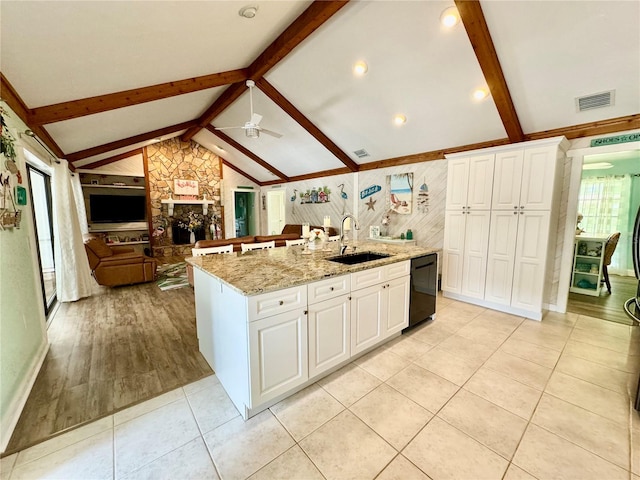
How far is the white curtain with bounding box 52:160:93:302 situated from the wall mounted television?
2986mm

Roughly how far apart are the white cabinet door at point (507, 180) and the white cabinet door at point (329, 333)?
2.71 metres

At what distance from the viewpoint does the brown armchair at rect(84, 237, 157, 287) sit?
180 inches

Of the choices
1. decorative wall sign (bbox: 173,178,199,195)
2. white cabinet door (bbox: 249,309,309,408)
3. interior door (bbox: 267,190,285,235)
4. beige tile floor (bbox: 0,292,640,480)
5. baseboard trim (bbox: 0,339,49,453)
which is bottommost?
beige tile floor (bbox: 0,292,640,480)

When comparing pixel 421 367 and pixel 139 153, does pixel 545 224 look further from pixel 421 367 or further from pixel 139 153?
pixel 139 153

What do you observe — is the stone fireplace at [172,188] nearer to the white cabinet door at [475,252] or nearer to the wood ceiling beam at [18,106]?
the wood ceiling beam at [18,106]

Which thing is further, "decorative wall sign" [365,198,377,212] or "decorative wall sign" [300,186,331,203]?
"decorative wall sign" [300,186,331,203]

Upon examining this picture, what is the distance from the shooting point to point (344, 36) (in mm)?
3094

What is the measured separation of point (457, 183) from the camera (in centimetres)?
390

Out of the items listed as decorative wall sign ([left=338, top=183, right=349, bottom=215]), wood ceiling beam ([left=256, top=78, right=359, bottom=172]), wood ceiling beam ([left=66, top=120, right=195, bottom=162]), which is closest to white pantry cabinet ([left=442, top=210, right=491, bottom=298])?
wood ceiling beam ([left=256, top=78, right=359, bottom=172])

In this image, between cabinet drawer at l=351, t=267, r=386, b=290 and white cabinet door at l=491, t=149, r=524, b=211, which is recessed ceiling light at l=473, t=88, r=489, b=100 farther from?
cabinet drawer at l=351, t=267, r=386, b=290

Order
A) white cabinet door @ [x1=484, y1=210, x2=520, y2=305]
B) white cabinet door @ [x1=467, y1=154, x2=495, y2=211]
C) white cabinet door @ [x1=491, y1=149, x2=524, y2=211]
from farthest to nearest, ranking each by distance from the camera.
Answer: white cabinet door @ [x1=467, y1=154, x2=495, y2=211]
white cabinet door @ [x1=484, y1=210, x2=520, y2=305]
white cabinet door @ [x1=491, y1=149, x2=524, y2=211]

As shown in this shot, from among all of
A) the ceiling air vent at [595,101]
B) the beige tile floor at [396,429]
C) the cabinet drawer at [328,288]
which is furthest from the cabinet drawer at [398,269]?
the ceiling air vent at [595,101]

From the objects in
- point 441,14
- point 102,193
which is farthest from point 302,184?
point 441,14

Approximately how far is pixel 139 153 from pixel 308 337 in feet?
25.1
